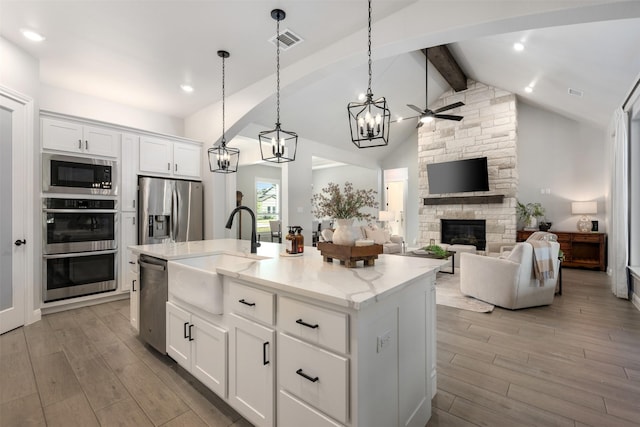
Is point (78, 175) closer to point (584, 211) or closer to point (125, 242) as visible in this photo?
point (125, 242)

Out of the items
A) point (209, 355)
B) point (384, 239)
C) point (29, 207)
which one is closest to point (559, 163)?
point (384, 239)

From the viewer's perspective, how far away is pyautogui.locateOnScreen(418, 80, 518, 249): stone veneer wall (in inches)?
255

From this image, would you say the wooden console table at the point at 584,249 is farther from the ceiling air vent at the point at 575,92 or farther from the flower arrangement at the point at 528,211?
the ceiling air vent at the point at 575,92

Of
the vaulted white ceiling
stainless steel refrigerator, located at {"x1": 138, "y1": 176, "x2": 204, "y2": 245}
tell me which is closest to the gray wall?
the vaulted white ceiling

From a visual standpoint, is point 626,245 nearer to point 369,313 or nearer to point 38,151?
point 369,313

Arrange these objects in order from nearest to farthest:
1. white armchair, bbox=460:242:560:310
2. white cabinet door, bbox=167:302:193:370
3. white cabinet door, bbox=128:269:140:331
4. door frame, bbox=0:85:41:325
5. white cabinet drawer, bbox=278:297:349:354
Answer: white cabinet drawer, bbox=278:297:349:354, white cabinet door, bbox=167:302:193:370, white cabinet door, bbox=128:269:140:331, door frame, bbox=0:85:41:325, white armchair, bbox=460:242:560:310

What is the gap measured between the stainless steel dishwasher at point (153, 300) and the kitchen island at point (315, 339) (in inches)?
12.8

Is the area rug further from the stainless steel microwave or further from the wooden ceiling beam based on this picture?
the stainless steel microwave

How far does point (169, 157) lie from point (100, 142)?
2.90 feet

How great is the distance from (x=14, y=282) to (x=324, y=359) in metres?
3.69

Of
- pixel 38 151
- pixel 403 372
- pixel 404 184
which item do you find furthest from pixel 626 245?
pixel 38 151

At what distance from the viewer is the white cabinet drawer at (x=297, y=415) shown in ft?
4.03

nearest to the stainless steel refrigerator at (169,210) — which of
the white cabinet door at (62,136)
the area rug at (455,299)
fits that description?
the white cabinet door at (62,136)

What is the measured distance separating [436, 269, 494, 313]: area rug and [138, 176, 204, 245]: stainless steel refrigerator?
3.90m
